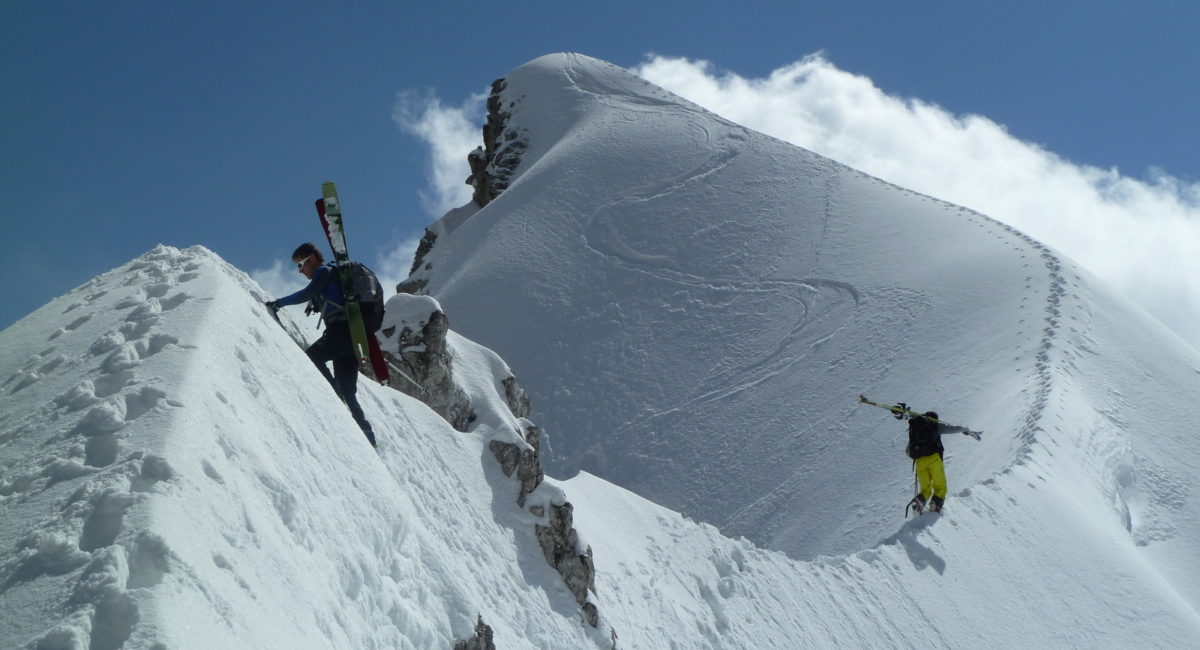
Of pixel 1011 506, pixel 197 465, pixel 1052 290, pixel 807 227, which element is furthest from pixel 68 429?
pixel 807 227

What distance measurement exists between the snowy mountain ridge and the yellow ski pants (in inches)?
16.7

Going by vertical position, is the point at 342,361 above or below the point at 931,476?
above

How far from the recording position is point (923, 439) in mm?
13039

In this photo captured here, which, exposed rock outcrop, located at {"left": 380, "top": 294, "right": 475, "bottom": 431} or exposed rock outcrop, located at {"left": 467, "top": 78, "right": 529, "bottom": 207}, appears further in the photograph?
exposed rock outcrop, located at {"left": 467, "top": 78, "right": 529, "bottom": 207}

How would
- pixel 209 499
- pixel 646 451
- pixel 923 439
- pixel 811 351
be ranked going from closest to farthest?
pixel 209 499
pixel 923 439
pixel 646 451
pixel 811 351

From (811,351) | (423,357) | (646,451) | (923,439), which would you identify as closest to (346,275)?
(423,357)

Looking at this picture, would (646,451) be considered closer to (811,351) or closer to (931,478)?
(811,351)

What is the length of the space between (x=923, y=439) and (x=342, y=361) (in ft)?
25.6

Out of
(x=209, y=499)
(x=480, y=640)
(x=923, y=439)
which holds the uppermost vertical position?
(x=923, y=439)

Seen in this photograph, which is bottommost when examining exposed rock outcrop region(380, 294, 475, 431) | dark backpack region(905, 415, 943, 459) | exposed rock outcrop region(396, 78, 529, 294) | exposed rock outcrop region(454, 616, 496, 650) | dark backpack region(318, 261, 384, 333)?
exposed rock outcrop region(454, 616, 496, 650)

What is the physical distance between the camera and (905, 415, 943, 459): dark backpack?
42.8ft

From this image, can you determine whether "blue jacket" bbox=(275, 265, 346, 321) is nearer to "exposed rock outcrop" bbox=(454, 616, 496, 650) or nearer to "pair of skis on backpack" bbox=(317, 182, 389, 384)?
"pair of skis on backpack" bbox=(317, 182, 389, 384)

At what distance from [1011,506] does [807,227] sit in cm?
2032

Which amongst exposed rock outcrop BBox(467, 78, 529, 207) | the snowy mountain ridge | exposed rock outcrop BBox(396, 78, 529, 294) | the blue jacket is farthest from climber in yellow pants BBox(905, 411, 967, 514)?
exposed rock outcrop BBox(467, 78, 529, 207)
